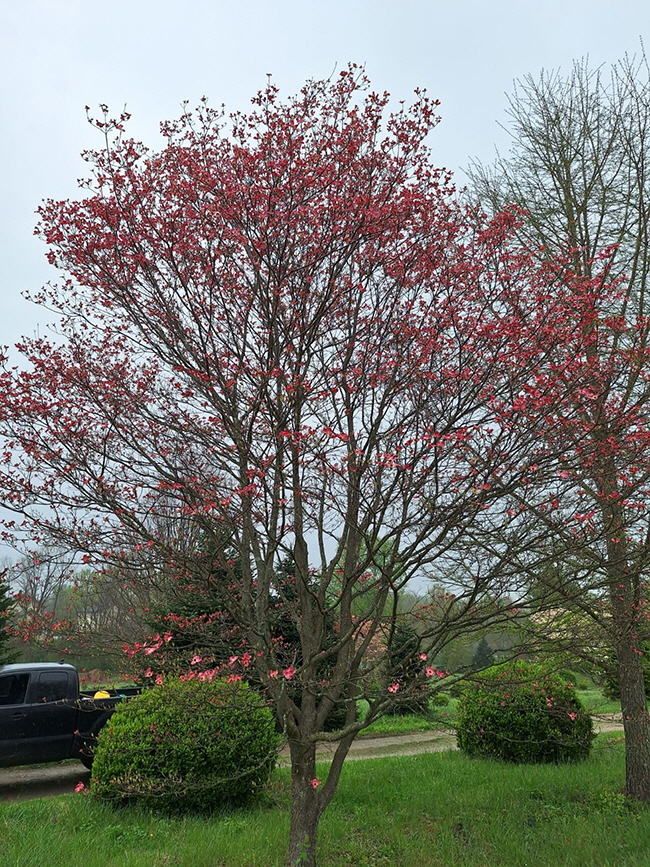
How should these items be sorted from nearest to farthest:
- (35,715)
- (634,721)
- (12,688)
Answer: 1. (634,721)
2. (35,715)
3. (12,688)

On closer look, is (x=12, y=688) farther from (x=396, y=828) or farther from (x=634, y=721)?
(x=634, y=721)

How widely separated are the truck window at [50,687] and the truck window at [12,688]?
4.5 inches

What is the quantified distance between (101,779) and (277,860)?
2192 millimetres

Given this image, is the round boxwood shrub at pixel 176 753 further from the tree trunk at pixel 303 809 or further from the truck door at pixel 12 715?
the truck door at pixel 12 715

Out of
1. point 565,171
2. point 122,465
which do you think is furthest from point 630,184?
point 122,465

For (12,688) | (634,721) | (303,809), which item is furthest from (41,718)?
(634,721)

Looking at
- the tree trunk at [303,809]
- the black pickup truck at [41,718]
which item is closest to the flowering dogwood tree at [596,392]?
the tree trunk at [303,809]

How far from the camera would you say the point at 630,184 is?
6254mm

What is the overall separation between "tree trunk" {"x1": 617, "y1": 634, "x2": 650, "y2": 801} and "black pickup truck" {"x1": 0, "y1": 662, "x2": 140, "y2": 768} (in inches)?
214

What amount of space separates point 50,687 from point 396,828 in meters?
4.84

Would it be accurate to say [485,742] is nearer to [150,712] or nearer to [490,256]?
[150,712]

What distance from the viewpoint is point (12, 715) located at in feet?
24.1

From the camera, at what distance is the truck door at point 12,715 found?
7.22m

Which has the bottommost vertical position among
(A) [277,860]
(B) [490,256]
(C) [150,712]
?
(A) [277,860]
